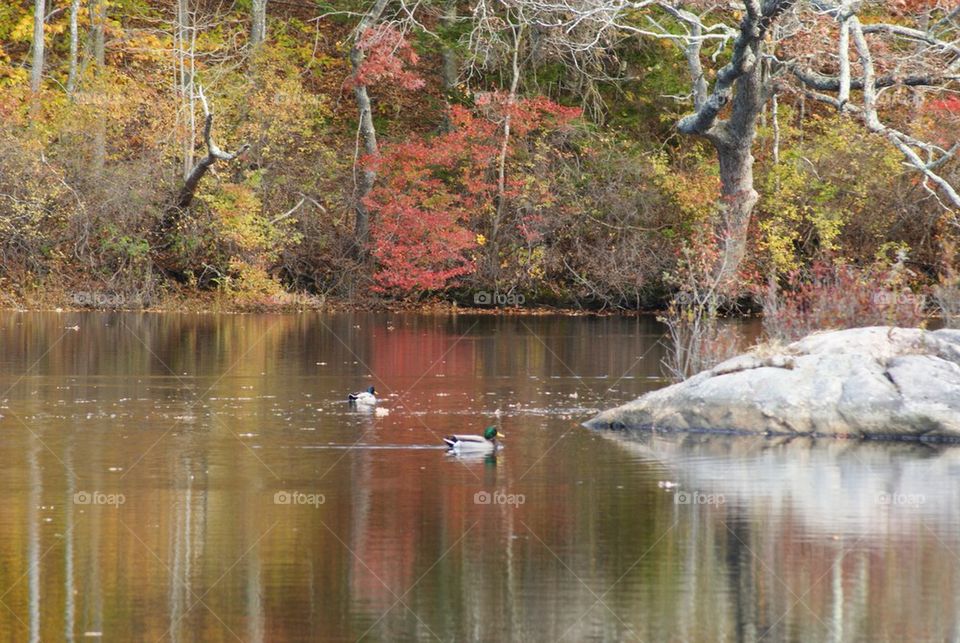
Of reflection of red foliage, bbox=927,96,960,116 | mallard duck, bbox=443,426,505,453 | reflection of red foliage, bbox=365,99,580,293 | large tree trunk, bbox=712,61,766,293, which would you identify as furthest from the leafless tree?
mallard duck, bbox=443,426,505,453

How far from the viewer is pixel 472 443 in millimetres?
15297

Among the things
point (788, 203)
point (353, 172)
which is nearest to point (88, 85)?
point (353, 172)

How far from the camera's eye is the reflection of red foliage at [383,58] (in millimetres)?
40219

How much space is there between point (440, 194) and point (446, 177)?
1.53 meters

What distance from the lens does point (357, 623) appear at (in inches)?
350

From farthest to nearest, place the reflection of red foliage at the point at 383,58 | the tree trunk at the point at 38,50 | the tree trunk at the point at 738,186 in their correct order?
the tree trunk at the point at 38,50 → the reflection of red foliage at the point at 383,58 → the tree trunk at the point at 738,186

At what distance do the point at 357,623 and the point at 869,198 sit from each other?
3458 centimetres

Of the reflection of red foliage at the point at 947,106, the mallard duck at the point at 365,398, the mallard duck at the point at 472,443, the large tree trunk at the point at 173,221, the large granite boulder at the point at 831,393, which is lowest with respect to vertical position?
the mallard duck at the point at 365,398

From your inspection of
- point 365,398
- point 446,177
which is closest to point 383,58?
point 446,177

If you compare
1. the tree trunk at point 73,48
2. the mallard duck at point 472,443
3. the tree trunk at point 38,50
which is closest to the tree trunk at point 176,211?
the tree trunk at point 73,48

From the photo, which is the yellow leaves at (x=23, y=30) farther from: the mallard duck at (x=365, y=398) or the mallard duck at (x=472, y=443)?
the mallard duck at (x=472, y=443)

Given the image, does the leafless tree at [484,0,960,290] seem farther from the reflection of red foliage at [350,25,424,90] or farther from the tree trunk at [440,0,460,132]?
the tree trunk at [440,0,460,132]

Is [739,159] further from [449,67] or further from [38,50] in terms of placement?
[38,50]

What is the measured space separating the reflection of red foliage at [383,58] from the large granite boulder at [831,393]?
24.0 meters
